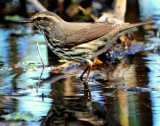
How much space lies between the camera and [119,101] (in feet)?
15.5

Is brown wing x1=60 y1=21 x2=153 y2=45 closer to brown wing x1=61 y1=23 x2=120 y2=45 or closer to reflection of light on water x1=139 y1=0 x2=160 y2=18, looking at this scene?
brown wing x1=61 y1=23 x2=120 y2=45

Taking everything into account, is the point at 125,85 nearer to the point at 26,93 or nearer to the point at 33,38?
the point at 26,93

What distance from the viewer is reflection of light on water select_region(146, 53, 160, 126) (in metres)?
4.20

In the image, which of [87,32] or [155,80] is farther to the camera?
[87,32]

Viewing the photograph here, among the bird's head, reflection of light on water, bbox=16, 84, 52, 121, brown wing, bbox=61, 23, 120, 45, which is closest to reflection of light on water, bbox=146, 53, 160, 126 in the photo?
brown wing, bbox=61, 23, 120, 45

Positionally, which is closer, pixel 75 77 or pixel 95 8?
pixel 75 77

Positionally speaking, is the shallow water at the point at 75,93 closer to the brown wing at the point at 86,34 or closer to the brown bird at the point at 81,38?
the brown bird at the point at 81,38

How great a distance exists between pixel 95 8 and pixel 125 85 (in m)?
7.60

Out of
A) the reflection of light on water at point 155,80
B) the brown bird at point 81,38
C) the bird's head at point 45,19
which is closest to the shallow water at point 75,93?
the reflection of light on water at point 155,80

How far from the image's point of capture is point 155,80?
5.75 meters

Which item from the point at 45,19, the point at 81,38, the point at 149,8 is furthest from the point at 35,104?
the point at 149,8

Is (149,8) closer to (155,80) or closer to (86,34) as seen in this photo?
(86,34)

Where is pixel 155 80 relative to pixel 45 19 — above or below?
below

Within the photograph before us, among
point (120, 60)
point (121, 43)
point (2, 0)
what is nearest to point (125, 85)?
point (120, 60)
